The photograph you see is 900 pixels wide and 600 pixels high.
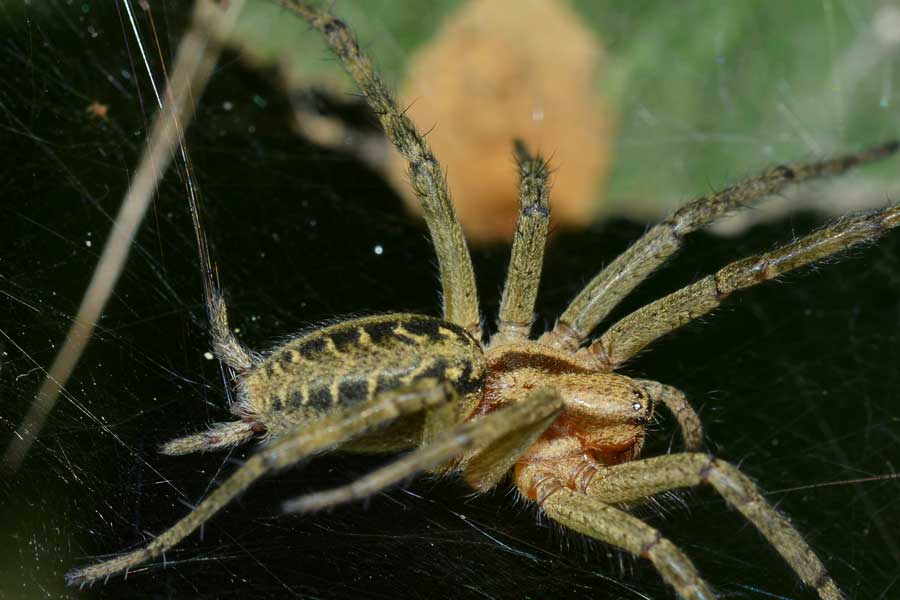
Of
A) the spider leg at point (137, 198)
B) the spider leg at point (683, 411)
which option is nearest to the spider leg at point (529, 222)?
the spider leg at point (683, 411)

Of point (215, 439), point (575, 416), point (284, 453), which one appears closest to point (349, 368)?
point (284, 453)

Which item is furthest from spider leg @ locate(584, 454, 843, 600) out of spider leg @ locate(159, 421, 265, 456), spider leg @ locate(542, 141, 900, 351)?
spider leg @ locate(159, 421, 265, 456)

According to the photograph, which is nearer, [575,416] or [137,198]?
[575,416]

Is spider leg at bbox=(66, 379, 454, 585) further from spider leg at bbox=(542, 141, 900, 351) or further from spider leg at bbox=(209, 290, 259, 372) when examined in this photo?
spider leg at bbox=(542, 141, 900, 351)

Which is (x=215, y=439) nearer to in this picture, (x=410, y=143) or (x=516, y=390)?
(x=516, y=390)

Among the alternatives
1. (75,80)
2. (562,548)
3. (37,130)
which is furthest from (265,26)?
(562,548)

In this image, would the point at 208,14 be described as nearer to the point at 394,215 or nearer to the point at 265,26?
the point at 265,26
